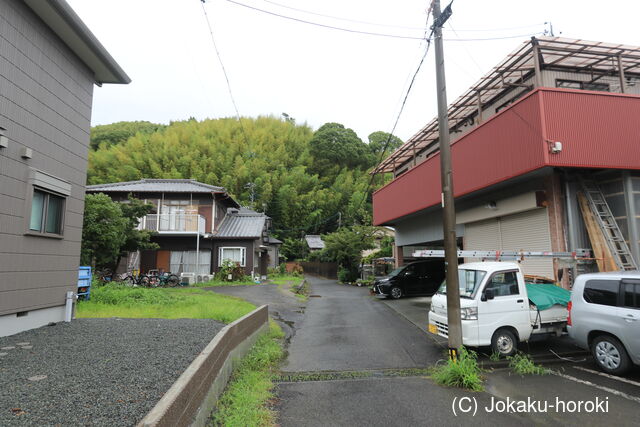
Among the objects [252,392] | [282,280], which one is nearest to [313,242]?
[282,280]

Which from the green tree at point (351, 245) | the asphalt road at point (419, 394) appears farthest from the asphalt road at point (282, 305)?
Result: the green tree at point (351, 245)

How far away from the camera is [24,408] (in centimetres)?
290

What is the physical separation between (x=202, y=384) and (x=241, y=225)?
19889 mm

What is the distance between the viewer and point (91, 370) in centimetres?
391

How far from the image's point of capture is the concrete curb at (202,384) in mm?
2516

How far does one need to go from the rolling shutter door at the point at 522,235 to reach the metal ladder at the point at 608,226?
1.02m

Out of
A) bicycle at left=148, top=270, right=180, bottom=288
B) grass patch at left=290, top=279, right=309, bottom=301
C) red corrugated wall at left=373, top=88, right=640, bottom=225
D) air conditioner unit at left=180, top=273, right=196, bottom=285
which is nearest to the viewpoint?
red corrugated wall at left=373, top=88, right=640, bottom=225

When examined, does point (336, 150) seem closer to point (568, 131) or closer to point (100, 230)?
point (100, 230)

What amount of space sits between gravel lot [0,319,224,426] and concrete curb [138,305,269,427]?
35 centimetres

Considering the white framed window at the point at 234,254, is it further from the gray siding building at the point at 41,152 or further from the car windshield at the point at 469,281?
the car windshield at the point at 469,281

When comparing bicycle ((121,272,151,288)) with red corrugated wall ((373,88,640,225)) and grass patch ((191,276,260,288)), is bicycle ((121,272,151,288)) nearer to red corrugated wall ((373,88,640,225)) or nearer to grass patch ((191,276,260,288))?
grass patch ((191,276,260,288))

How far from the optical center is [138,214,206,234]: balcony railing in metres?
19.9

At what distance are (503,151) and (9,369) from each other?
33.3 ft

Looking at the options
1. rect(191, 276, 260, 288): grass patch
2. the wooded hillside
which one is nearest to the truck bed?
rect(191, 276, 260, 288): grass patch
